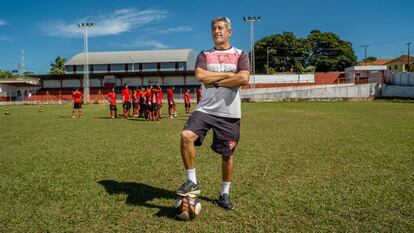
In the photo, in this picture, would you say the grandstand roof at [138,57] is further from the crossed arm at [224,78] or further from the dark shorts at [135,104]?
the crossed arm at [224,78]

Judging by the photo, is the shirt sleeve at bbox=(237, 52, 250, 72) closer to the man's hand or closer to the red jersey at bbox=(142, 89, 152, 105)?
the man's hand

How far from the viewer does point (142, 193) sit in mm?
5172

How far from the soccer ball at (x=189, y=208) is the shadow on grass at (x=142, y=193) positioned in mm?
208

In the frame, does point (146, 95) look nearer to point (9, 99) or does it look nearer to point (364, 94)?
point (364, 94)

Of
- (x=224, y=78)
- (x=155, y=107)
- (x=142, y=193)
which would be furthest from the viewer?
(x=155, y=107)

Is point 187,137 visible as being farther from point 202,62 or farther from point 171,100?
point 171,100

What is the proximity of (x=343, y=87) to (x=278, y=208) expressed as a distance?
46175 millimetres

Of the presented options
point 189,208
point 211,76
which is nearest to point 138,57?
point 211,76

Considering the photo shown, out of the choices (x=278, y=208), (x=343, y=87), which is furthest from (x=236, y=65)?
(x=343, y=87)

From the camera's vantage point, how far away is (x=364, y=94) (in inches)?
Answer: 1865

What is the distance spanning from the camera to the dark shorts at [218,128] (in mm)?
4473

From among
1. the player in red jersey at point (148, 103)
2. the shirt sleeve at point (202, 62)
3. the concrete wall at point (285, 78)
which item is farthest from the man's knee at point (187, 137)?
the concrete wall at point (285, 78)

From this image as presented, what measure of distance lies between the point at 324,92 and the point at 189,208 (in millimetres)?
46236

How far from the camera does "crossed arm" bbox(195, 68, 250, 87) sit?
4.32 metres
